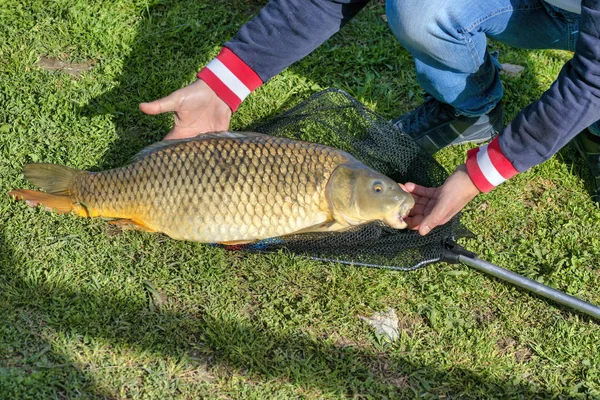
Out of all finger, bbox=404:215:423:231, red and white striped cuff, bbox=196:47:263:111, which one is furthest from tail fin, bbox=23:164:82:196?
finger, bbox=404:215:423:231

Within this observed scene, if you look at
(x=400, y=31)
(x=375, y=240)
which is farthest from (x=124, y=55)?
(x=375, y=240)

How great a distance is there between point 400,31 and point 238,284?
1.12m

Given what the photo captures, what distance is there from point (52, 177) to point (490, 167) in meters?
1.49

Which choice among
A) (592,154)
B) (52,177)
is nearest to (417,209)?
(592,154)

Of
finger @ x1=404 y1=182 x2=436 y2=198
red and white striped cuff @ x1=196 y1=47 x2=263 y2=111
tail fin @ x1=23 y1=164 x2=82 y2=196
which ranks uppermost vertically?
red and white striped cuff @ x1=196 y1=47 x2=263 y2=111

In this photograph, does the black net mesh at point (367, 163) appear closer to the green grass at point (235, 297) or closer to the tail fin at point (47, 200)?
the green grass at point (235, 297)

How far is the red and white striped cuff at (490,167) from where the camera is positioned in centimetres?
228

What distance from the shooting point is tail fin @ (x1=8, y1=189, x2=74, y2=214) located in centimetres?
250

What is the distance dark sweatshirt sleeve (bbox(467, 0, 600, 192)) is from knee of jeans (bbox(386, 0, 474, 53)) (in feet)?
1.76

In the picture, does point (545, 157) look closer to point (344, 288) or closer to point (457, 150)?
point (344, 288)

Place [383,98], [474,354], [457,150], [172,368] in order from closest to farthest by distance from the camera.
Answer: [172,368], [474,354], [457,150], [383,98]

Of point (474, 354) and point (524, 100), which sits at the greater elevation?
point (524, 100)

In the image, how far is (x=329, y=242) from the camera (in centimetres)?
256

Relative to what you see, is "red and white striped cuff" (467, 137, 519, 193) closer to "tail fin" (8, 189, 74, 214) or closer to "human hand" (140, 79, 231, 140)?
"human hand" (140, 79, 231, 140)
